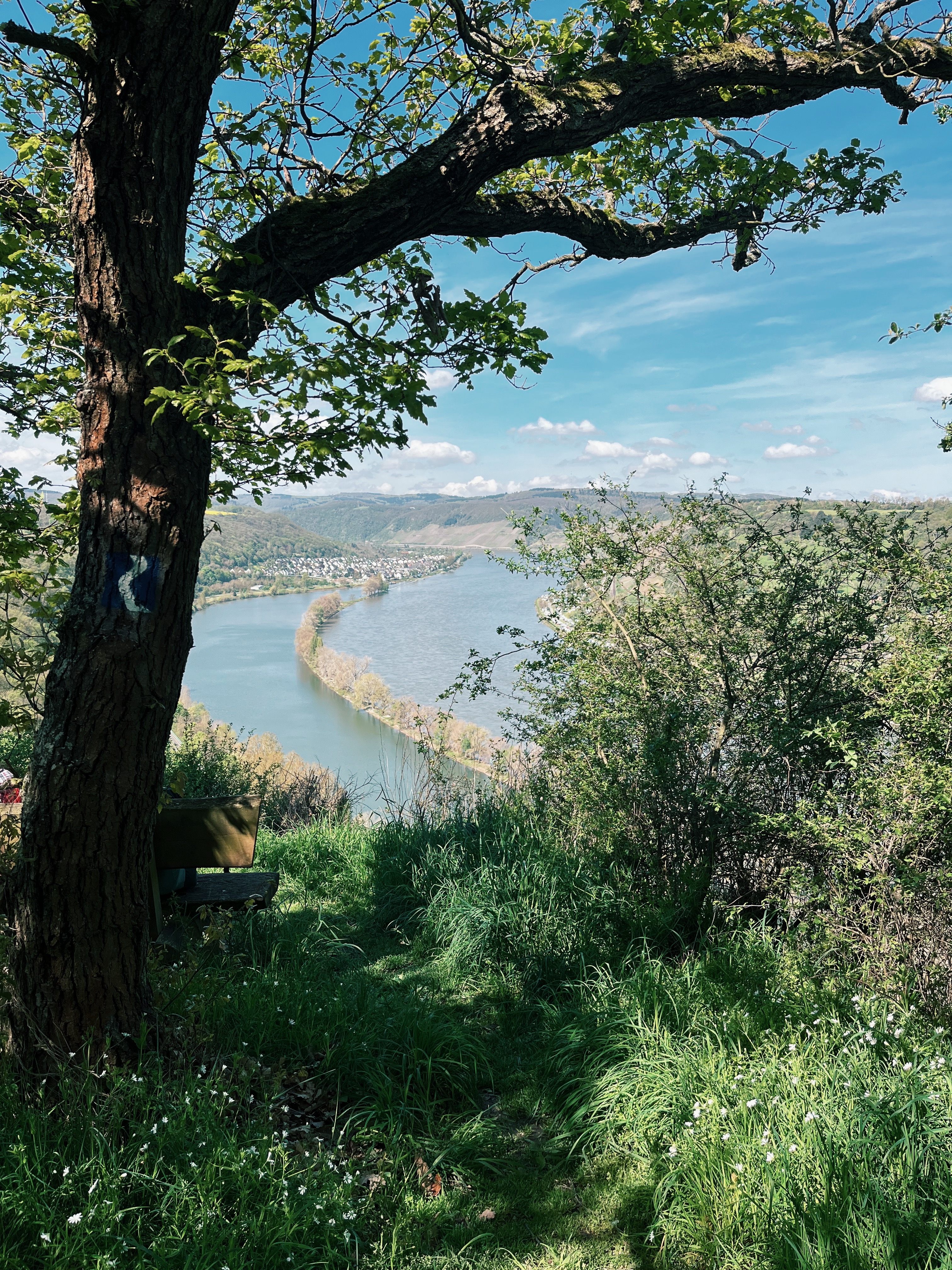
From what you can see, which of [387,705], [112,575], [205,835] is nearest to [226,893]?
[205,835]

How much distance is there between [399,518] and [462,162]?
5284 inches

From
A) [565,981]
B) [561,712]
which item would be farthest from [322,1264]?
[561,712]

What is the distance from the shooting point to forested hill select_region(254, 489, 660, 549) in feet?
321

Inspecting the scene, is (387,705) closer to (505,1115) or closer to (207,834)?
(207,834)

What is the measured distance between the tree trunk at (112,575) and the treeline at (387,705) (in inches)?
167

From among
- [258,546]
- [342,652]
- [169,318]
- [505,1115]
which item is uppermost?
[258,546]

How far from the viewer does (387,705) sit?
27781mm

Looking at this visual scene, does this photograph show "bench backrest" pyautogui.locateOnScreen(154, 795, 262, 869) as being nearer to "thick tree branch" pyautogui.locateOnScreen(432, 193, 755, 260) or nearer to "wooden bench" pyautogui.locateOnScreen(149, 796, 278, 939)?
"wooden bench" pyautogui.locateOnScreen(149, 796, 278, 939)

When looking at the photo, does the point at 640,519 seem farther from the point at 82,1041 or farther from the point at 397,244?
the point at 82,1041

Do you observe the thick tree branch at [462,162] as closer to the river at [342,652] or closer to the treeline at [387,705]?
the treeline at [387,705]

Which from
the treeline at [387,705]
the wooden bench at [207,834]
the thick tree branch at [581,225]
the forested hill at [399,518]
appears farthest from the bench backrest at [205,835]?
the forested hill at [399,518]

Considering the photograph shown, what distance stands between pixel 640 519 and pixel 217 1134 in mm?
4775

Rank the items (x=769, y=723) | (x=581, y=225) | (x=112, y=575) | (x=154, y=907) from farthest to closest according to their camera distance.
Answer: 1. (x=769, y=723)
2. (x=581, y=225)
3. (x=154, y=907)
4. (x=112, y=575)

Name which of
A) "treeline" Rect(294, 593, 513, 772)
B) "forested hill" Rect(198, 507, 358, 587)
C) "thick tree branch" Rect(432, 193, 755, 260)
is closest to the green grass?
"treeline" Rect(294, 593, 513, 772)
